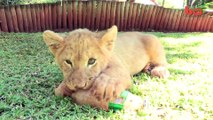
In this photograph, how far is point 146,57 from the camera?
473 centimetres

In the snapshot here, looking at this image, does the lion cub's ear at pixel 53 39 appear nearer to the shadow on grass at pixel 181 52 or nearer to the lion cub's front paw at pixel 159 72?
the lion cub's front paw at pixel 159 72

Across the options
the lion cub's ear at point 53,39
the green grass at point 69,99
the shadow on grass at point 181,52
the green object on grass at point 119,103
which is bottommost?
the shadow on grass at point 181,52

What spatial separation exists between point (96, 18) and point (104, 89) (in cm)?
545

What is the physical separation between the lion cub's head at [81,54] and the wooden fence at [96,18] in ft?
15.2

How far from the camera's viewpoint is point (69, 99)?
3660mm

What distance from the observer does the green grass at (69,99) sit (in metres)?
3.46

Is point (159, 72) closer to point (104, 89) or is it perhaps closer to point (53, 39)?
point (104, 89)

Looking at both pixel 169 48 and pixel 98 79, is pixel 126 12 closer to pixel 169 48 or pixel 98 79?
pixel 169 48

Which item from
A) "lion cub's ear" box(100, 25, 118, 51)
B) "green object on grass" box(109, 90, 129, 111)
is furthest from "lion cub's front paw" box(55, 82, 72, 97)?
"lion cub's ear" box(100, 25, 118, 51)

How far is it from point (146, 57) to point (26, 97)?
5.83 feet

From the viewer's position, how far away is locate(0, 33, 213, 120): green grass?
11.3ft

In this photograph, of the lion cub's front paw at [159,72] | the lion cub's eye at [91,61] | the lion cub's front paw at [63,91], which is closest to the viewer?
the lion cub's eye at [91,61]

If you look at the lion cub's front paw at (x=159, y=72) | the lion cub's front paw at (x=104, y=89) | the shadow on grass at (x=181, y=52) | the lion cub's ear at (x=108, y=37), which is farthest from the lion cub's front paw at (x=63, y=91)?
the shadow on grass at (x=181, y=52)

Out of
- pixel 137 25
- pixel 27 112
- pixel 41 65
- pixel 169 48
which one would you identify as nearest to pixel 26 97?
pixel 27 112
